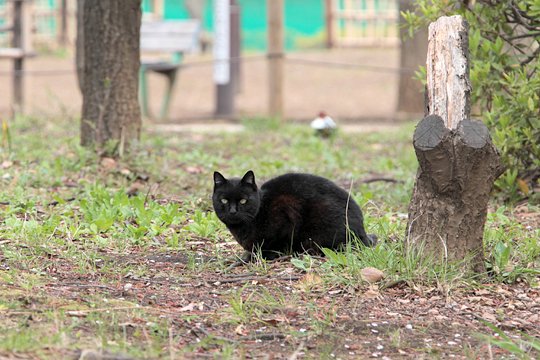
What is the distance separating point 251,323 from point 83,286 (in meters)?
0.98

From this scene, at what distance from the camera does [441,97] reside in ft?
15.3

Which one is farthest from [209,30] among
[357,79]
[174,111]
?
[174,111]

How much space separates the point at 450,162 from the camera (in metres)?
4.43

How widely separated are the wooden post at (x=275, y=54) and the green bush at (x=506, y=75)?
5755 millimetres

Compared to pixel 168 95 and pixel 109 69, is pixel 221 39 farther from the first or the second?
pixel 109 69

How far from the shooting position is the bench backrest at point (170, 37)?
14664 millimetres

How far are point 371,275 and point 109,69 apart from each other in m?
3.88

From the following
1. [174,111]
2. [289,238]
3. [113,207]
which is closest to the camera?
[289,238]

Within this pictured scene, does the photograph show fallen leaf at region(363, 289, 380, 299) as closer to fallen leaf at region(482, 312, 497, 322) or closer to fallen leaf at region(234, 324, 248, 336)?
fallen leaf at region(482, 312, 497, 322)

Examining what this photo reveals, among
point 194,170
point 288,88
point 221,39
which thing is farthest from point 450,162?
point 288,88

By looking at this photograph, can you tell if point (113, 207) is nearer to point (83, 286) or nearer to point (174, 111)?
point (83, 286)

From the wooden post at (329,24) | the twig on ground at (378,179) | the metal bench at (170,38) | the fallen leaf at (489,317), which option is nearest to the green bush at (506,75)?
the twig on ground at (378,179)

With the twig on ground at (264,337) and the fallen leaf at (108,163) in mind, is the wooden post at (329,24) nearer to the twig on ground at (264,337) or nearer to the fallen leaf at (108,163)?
the fallen leaf at (108,163)

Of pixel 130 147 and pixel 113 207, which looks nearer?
pixel 113 207
